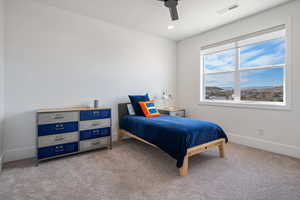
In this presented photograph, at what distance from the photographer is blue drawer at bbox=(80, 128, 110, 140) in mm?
2691

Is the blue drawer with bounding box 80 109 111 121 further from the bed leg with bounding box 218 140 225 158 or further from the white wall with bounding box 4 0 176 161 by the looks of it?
the bed leg with bounding box 218 140 225 158

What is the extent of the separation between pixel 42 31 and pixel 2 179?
236 centimetres

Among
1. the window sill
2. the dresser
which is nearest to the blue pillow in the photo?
the dresser

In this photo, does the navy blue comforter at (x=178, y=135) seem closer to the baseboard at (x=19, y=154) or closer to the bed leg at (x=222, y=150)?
the bed leg at (x=222, y=150)

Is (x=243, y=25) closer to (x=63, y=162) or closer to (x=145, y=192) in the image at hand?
(x=145, y=192)

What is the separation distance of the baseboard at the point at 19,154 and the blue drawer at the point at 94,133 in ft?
2.81

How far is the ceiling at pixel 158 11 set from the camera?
2604mm

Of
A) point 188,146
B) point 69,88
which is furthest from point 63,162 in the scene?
point 188,146

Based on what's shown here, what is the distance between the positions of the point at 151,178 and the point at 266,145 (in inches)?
94.7

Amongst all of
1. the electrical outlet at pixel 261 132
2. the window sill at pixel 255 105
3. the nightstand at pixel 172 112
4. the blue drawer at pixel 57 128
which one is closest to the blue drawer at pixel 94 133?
the blue drawer at pixel 57 128

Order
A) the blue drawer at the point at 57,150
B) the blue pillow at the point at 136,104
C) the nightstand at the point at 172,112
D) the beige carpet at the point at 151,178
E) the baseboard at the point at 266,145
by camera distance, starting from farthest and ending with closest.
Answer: the nightstand at the point at 172,112 < the blue pillow at the point at 136,104 < the baseboard at the point at 266,145 < the blue drawer at the point at 57,150 < the beige carpet at the point at 151,178

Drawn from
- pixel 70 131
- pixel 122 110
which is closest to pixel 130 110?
pixel 122 110

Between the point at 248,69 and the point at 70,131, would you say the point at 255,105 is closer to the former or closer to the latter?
the point at 248,69

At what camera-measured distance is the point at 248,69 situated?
10.5ft
